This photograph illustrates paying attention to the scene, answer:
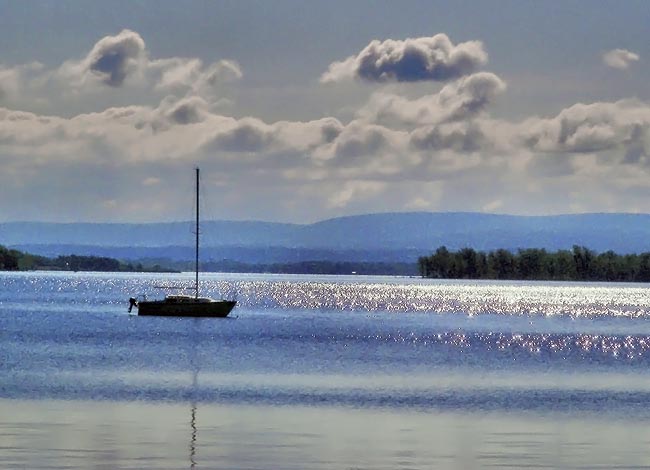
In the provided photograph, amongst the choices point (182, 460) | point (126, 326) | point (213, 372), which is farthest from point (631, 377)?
point (126, 326)

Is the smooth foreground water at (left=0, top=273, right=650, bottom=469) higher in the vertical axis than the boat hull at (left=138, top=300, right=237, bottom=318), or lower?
lower

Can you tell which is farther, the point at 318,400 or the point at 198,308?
the point at 198,308

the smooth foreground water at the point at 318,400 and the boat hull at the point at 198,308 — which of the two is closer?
the smooth foreground water at the point at 318,400

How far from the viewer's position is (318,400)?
57781 millimetres

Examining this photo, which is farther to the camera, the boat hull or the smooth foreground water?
the boat hull

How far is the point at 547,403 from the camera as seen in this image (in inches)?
2317

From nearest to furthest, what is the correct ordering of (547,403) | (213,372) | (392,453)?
1. (392,453)
2. (547,403)
3. (213,372)

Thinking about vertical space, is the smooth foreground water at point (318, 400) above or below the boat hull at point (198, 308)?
below

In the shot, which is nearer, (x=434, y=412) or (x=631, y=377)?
(x=434, y=412)

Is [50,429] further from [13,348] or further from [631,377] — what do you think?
[13,348]

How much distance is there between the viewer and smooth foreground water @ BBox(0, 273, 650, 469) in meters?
40.6

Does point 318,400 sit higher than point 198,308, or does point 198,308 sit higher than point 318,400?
point 198,308

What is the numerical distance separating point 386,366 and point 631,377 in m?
13.0

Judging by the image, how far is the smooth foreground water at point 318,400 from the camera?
4062cm
